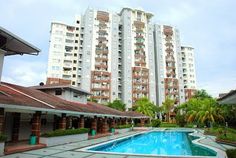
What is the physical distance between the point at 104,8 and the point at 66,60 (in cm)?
2505

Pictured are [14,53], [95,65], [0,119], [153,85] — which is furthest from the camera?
[153,85]

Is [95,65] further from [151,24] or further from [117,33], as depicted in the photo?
A: [151,24]

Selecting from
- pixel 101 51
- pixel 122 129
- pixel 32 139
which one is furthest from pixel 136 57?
pixel 32 139

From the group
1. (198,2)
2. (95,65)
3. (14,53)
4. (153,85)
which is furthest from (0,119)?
(153,85)

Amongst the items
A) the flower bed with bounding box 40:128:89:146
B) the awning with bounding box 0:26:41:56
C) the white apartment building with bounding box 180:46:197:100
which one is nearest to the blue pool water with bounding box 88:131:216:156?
the flower bed with bounding box 40:128:89:146

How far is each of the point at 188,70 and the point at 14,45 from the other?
92.3 meters

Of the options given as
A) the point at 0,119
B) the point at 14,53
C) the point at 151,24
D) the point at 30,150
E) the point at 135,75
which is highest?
the point at 151,24

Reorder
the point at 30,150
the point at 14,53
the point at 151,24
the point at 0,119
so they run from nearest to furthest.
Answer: the point at 0,119
the point at 30,150
the point at 14,53
the point at 151,24

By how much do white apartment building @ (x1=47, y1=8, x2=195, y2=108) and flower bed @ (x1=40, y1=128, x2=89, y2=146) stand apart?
48700 millimetres

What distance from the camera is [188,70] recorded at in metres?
101

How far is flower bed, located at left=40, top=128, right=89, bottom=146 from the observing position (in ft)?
59.5

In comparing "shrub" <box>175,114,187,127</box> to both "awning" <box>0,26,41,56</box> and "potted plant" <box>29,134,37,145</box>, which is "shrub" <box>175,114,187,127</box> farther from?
"awning" <box>0,26,41,56</box>

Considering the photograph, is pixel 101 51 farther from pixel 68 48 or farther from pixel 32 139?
pixel 32 139

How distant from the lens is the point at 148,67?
270 ft
